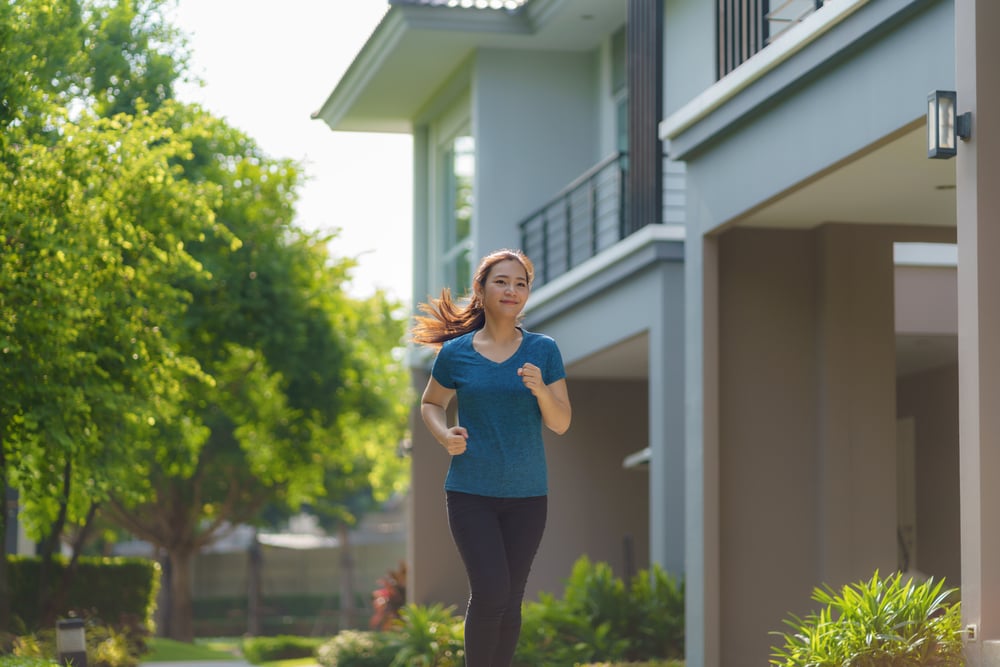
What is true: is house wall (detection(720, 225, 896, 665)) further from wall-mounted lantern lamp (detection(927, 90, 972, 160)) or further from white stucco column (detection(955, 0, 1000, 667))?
white stucco column (detection(955, 0, 1000, 667))

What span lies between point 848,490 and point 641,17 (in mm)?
5339

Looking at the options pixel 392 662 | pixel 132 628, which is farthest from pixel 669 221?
pixel 132 628

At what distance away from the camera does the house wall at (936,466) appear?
629 inches

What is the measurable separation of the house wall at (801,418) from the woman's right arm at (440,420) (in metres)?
4.90

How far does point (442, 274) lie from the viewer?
2150cm

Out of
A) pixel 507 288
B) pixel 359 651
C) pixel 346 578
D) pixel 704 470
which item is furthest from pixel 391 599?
pixel 346 578

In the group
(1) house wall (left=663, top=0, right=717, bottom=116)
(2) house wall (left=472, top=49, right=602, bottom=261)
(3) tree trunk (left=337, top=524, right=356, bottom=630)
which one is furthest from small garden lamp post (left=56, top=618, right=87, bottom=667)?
(3) tree trunk (left=337, top=524, right=356, bottom=630)

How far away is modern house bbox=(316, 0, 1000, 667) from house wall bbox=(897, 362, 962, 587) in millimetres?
31

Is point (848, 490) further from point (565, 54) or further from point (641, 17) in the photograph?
point (565, 54)

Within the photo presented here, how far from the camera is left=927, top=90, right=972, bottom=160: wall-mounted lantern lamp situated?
22.5 ft

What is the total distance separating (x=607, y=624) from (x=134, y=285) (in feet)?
15.5

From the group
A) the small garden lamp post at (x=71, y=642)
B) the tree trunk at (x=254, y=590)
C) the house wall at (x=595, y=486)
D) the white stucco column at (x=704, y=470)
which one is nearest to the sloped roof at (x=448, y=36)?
the house wall at (x=595, y=486)

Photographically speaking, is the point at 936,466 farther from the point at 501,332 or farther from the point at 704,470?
the point at 501,332

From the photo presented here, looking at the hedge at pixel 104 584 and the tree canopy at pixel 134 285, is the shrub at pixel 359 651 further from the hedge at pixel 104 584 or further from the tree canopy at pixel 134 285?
the hedge at pixel 104 584
